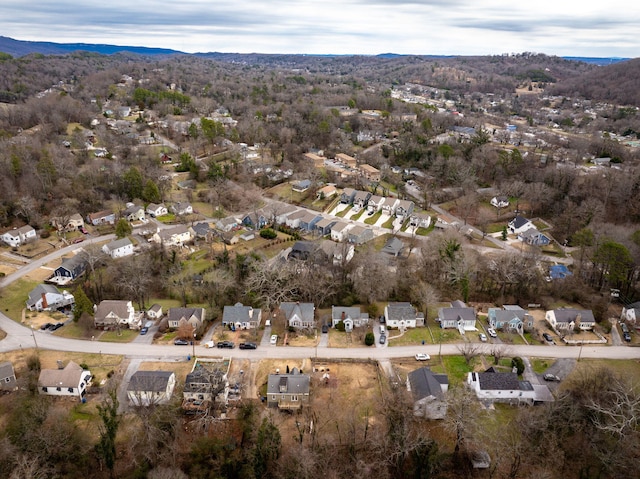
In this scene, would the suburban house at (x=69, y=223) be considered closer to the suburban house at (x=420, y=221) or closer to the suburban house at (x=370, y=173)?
the suburban house at (x=420, y=221)

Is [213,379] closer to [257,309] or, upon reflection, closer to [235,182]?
[257,309]

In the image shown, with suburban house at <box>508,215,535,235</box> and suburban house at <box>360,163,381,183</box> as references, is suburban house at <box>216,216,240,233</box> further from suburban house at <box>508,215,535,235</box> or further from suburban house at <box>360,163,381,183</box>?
suburban house at <box>508,215,535,235</box>

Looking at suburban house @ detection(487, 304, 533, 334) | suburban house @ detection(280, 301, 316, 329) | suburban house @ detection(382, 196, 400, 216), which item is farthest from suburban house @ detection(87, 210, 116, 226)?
suburban house @ detection(487, 304, 533, 334)

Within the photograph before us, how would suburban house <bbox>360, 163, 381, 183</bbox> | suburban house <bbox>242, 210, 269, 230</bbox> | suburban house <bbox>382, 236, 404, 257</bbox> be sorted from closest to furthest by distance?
1. suburban house <bbox>382, 236, 404, 257</bbox>
2. suburban house <bbox>242, 210, 269, 230</bbox>
3. suburban house <bbox>360, 163, 381, 183</bbox>

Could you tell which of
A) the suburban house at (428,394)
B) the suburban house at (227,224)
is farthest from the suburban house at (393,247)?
the suburban house at (428,394)

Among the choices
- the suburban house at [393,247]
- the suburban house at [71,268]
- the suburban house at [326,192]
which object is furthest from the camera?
the suburban house at [326,192]

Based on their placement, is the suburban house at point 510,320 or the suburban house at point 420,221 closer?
the suburban house at point 510,320
